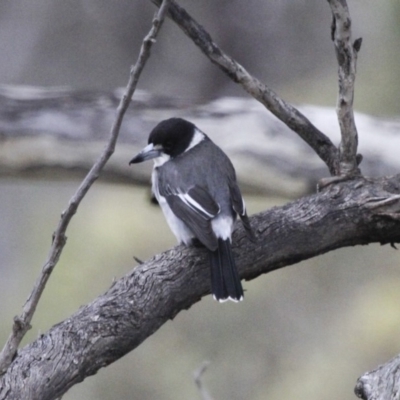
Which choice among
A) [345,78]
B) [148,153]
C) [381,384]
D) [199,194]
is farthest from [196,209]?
[381,384]

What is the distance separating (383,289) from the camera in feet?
19.2

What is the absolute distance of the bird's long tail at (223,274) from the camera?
2510 mm

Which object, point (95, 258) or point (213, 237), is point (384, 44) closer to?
point (95, 258)

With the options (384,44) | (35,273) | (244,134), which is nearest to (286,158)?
(244,134)

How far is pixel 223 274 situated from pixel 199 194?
0.50m

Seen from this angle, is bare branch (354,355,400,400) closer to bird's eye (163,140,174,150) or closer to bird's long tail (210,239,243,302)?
bird's long tail (210,239,243,302)

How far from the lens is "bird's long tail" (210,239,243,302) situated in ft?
8.23

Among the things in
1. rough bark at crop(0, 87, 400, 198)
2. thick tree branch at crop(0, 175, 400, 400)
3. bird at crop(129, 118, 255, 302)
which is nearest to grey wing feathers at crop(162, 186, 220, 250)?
bird at crop(129, 118, 255, 302)

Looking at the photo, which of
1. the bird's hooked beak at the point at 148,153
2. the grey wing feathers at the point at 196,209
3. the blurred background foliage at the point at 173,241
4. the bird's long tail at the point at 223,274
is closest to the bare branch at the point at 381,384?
the bird's long tail at the point at 223,274

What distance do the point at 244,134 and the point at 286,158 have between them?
19 centimetres

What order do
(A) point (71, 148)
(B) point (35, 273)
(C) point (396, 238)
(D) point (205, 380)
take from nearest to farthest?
(C) point (396, 238)
(A) point (71, 148)
(D) point (205, 380)
(B) point (35, 273)

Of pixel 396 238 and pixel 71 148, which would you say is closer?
pixel 396 238

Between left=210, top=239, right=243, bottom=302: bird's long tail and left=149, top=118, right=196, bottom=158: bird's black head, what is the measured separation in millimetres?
700

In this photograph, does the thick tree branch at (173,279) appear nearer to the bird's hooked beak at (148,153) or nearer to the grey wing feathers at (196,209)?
the grey wing feathers at (196,209)
